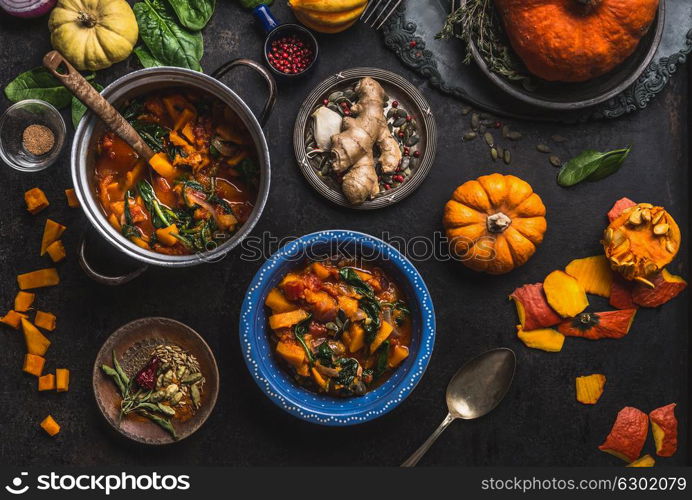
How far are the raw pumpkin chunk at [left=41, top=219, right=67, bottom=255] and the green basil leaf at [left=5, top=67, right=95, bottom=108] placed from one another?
0.59m

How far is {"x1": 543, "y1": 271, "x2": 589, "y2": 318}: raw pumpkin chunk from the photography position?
3.33 meters

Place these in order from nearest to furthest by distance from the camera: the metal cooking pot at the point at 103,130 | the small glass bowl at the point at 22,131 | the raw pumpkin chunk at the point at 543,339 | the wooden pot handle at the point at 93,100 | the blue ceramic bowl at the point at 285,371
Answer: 1. the wooden pot handle at the point at 93,100
2. the metal cooking pot at the point at 103,130
3. the blue ceramic bowl at the point at 285,371
4. the small glass bowl at the point at 22,131
5. the raw pumpkin chunk at the point at 543,339

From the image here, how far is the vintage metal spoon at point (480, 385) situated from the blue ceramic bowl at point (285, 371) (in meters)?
0.41

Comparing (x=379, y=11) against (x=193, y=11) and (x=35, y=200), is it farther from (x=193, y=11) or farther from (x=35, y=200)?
(x=35, y=200)

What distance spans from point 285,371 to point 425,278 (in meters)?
0.85

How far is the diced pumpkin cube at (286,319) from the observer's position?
119 inches

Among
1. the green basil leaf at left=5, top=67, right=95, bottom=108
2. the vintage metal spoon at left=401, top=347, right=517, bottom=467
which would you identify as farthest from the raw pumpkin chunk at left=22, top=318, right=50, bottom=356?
the vintage metal spoon at left=401, top=347, right=517, bottom=467

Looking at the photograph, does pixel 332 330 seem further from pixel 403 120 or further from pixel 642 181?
pixel 642 181

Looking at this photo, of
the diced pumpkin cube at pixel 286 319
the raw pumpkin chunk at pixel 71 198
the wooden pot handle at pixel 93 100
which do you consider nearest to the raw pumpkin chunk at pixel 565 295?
the diced pumpkin cube at pixel 286 319

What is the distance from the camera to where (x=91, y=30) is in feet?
10.4

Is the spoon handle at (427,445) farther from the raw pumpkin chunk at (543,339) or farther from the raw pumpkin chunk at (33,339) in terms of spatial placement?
the raw pumpkin chunk at (33,339)

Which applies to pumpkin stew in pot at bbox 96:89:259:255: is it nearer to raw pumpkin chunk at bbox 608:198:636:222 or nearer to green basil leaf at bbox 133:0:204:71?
green basil leaf at bbox 133:0:204:71

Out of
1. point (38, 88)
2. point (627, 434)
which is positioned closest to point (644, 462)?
point (627, 434)

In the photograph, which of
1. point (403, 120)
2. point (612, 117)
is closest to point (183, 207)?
point (403, 120)
